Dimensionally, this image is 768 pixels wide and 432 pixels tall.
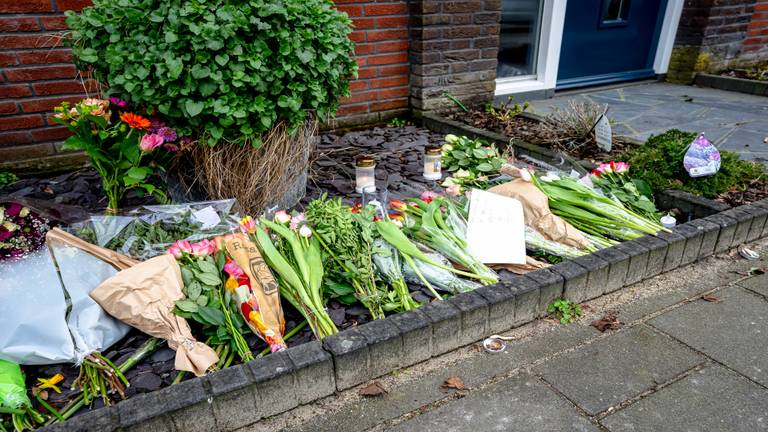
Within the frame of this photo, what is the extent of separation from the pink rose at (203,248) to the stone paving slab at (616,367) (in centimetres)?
142

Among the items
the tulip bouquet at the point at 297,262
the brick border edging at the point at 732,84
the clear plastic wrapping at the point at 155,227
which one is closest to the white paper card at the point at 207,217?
the clear plastic wrapping at the point at 155,227

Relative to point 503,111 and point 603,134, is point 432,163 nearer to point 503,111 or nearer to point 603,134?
point 603,134

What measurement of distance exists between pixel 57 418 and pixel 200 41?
1.60 m

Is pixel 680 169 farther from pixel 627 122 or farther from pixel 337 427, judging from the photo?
pixel 337 427

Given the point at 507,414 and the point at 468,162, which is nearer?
the point at 507,414

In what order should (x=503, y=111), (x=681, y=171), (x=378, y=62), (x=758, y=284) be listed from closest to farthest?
1. (x=758, y=284)
2. (x=681, y=171)
3. (x=378, y=62)
4. (x=503, y=111)

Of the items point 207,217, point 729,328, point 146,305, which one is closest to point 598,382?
point 729,328

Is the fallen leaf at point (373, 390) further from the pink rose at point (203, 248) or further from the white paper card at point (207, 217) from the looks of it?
the white paper card at point (207, 217)

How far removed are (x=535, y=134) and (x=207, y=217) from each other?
9.31 ft

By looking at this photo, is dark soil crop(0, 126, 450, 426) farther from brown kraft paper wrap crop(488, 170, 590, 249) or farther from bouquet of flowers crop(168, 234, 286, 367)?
brown kraft paper wrap crop(488, 170, 590, 249)

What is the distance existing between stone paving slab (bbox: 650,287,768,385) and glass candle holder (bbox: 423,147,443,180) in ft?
5.45

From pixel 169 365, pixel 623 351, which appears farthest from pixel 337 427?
pixel 623 351

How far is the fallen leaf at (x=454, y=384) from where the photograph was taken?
1.89m

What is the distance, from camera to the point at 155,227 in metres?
2.33
